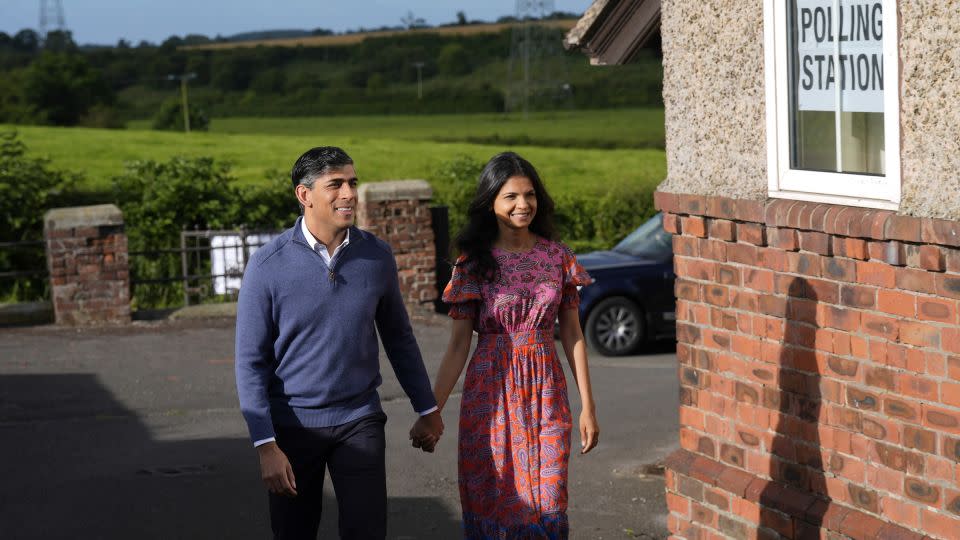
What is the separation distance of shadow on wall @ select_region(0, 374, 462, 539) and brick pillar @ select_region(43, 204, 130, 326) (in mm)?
3688

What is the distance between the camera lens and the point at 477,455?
516cm

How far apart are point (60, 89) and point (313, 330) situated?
69.8 meters

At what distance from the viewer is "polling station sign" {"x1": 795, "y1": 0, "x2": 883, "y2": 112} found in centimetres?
454

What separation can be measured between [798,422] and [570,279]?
1.01m

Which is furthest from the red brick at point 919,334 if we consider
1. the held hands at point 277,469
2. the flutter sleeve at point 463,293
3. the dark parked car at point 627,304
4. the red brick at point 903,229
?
the dark parked car at point 627,304

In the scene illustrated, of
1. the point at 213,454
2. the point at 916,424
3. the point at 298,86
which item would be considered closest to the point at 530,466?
the point at 916,424

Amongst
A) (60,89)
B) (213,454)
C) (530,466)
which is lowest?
(213,454)

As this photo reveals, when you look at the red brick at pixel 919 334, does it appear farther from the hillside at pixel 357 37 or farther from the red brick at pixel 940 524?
the hillside at pixel 357 37

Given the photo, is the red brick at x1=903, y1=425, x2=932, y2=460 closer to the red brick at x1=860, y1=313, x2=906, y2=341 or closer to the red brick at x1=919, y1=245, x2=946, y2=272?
the red brick at x1=860, y1=313, x2=906, y2=341

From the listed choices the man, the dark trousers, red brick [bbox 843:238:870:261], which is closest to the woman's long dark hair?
the man

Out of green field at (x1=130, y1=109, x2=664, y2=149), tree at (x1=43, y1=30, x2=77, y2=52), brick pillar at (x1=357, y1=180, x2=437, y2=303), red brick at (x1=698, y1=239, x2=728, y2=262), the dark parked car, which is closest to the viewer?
red brick at (x1=698, y1=239, x2=728, y2=262)

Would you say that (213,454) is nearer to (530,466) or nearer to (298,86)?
(530,466)

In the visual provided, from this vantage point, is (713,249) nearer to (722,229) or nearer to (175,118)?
(722,229)

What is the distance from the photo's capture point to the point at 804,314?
16.1 ft
